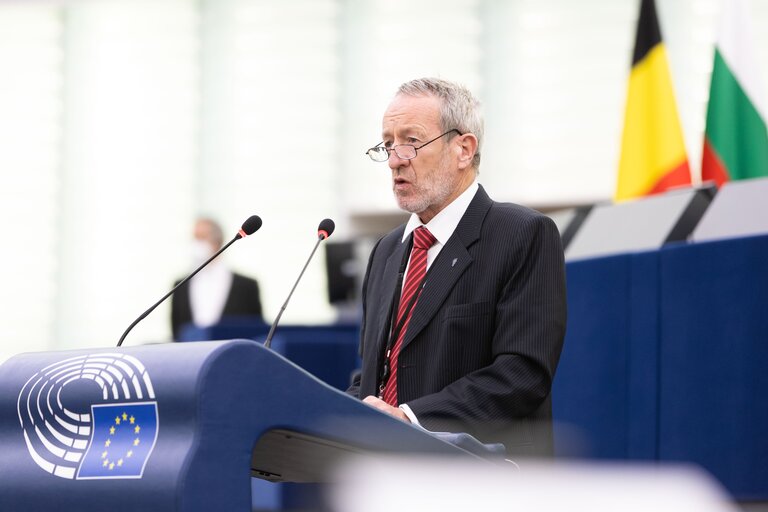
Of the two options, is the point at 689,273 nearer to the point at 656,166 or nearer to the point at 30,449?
the point at 656,166

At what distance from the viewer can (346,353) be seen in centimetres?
549

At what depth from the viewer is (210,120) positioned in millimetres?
9664

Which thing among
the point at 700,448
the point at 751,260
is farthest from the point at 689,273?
the point at 700,448

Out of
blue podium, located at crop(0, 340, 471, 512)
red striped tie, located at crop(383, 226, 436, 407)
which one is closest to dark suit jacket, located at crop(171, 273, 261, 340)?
red striped tie, located at crop(383, 226, 436, 407)

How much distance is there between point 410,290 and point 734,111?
3180mm

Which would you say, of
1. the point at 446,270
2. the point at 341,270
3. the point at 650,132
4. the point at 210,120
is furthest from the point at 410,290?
the point at 210,120

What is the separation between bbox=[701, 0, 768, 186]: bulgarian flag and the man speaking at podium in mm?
2780

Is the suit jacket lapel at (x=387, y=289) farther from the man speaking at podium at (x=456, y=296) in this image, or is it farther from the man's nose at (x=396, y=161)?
the man's nose at (x=396, y=161)

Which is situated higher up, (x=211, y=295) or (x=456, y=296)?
(x=456, y=296)

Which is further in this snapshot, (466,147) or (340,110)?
(340,110)

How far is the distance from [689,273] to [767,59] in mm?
5745

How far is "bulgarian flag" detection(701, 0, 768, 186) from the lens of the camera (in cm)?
492

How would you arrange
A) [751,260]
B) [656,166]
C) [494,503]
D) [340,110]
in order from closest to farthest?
[494,503] → [751,260] → [656,166] → [340,110]

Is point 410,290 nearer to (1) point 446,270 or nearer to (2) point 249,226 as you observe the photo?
(1) point 446,270
